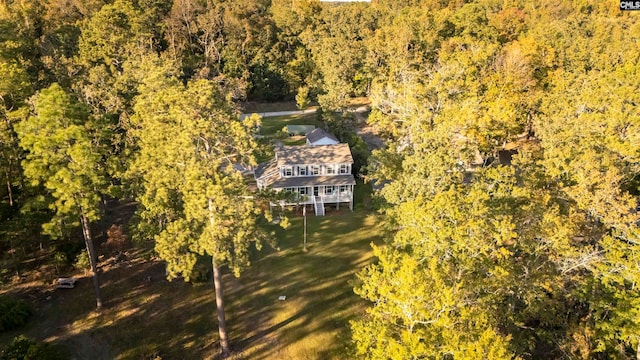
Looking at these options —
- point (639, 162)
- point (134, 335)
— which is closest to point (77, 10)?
point (134, 335)

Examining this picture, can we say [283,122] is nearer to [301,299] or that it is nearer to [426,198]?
[301,299]

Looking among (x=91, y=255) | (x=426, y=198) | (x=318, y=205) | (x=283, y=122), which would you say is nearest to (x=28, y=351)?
(x=91, y=255)

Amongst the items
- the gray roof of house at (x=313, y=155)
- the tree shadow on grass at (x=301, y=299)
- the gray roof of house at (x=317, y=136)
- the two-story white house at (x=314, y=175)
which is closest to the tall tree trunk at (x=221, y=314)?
the tree shadow on grass at (x=301, y=299)

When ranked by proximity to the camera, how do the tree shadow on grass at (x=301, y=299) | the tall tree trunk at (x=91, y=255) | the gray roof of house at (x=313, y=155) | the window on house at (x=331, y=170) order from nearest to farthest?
1. the tree shadow on grass at (x=301, y=299)
2. the tall tree trunk at (x=91, y=255)
3. the gray roof of house at (x=313, y=155)
4. the window on house at (x=331, y=170)

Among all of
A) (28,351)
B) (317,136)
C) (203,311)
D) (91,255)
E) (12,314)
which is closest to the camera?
(28,351)

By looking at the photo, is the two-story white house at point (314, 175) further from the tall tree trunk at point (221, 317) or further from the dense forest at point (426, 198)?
the tall tree trunk at point (221, 317)

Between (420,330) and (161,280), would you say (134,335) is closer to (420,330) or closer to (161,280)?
(161,280)

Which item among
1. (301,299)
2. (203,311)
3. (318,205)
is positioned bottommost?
(301,299)
